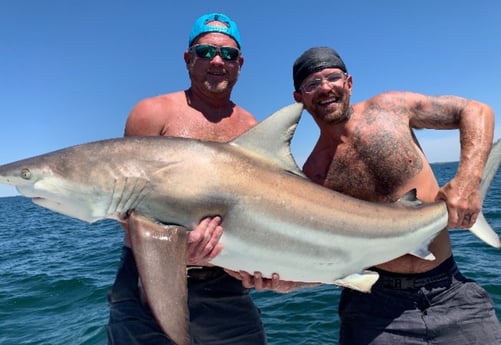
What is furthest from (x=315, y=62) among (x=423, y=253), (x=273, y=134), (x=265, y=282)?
(x=265, y=282)

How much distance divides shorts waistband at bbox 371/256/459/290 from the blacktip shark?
0.82m

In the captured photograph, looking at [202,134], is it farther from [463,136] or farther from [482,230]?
[482,230]

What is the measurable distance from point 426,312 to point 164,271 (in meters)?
2.55

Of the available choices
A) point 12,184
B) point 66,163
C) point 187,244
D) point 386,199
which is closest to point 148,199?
point 187,244

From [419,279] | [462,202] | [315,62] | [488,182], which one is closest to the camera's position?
Result: [462,202]

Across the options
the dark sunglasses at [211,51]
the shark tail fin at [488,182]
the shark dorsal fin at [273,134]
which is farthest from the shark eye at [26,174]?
the shark tail fin at [488,182]

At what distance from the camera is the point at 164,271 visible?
2570 millimetres

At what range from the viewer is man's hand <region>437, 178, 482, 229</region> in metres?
3.53

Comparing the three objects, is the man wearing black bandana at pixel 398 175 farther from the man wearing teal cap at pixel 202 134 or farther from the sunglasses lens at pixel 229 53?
the man wearing teal cap at pixel 202 134

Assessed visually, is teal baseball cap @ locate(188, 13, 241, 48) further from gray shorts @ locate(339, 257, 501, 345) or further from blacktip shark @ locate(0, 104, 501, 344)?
gray shorts @ locate(339, 257, 501, 345)

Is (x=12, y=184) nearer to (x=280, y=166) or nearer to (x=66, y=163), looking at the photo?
(x=66, y=163)

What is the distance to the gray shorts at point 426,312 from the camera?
3.80m

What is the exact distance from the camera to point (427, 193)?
158 inches

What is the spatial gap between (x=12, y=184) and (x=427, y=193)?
11.1 feet
